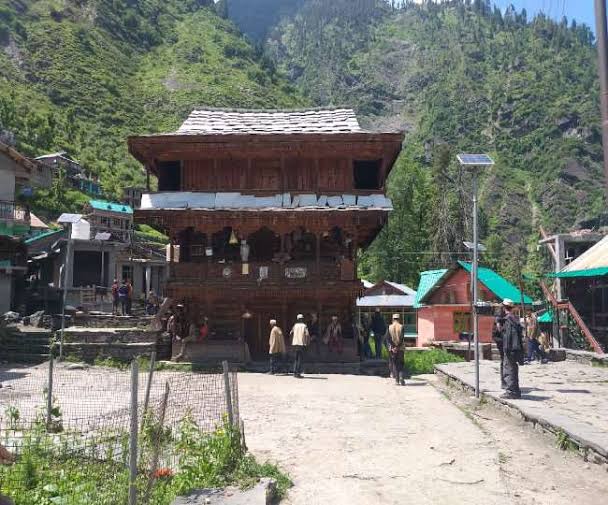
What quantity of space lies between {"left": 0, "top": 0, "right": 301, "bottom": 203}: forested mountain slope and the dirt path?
6202cm

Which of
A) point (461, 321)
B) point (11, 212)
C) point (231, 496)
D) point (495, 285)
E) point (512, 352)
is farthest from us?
point (461, 321)

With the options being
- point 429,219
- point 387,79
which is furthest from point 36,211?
point 387,79

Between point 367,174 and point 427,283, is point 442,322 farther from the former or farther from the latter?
point 367,174

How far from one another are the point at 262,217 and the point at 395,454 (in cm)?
1312

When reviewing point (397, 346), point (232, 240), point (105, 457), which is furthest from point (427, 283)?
point (105, 457)

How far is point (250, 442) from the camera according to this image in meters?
8.83

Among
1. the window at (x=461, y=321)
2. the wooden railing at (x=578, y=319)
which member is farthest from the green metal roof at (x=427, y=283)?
the wooden railing at (x=578, y=319)

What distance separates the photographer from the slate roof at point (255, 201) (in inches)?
803

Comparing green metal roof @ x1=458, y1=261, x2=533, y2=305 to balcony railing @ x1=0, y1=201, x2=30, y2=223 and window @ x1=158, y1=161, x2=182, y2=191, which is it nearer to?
window @ x1=158, y1=161, x2=182, y2=191

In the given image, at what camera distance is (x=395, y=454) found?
8062mm

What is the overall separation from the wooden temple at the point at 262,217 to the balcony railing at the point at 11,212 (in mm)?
9754

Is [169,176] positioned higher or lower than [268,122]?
lower

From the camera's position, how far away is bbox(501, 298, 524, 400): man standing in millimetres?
11547

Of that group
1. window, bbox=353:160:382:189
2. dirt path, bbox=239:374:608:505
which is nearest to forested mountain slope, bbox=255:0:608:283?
window, bbox=353:160:382:189
